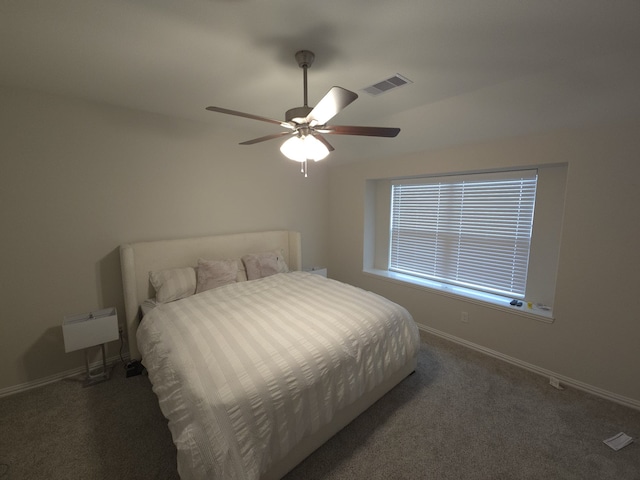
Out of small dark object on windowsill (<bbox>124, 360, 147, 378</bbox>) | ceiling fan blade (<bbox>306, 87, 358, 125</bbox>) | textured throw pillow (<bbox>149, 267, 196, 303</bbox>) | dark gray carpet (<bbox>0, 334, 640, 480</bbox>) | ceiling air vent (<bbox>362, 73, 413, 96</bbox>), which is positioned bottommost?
dark gray carpet (<bbox>0, 334, 640, 480</bbox>)

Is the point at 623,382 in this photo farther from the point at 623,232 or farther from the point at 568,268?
the point at 623,232

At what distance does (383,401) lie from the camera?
2.10 meters

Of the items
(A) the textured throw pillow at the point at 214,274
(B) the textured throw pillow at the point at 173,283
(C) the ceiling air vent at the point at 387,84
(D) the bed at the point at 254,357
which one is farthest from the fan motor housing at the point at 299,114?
(B) the textured throw pillow at the point at 173,283

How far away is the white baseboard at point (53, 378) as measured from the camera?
219cm

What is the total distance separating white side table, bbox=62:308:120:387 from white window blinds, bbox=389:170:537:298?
3.33 m

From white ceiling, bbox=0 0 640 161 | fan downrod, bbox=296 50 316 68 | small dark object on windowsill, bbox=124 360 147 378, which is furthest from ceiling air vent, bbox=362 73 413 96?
small dark object on windowsill, bbox=124 360 147 378

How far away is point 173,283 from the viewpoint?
257 cm

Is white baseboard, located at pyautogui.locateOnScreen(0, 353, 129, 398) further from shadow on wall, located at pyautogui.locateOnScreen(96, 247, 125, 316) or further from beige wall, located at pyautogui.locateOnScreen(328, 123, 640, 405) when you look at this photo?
beige wall, located at pyautogui.locateOnScreen(328, 123, 640, 405)

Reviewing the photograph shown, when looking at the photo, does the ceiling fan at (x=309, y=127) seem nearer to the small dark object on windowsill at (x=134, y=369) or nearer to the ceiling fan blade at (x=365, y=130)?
the ceiling fan blade at (x=365, y=130)

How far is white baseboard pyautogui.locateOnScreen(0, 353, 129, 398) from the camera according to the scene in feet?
7.18

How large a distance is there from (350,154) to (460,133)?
1.45 m

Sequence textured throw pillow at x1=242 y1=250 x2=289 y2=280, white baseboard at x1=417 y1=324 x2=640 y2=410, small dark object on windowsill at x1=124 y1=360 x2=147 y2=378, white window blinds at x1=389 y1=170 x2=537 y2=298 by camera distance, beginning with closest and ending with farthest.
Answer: white baseboard at x1=417 y1=324 x2=640 y2=410 < small dark object on windowsill at x1=124 y1=360 x2=147 y2=378 < white window blinds at x1=389 y1=170 x2=537 y2=298 < textured throw pillow at x1=242 y1=250 x2=289 y2=280

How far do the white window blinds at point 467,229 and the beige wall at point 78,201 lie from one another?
2.43m

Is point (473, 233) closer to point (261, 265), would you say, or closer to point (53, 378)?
point (261, 265)
